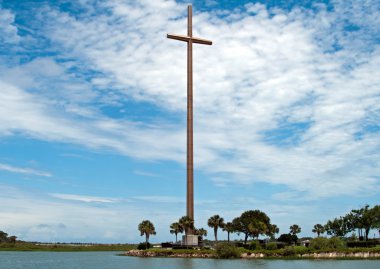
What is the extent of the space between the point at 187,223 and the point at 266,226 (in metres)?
41.0

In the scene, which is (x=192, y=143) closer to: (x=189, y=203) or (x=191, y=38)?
(x=189, y=203)

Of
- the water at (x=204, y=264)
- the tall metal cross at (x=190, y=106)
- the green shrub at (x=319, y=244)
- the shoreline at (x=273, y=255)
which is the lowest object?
the water at (x=204, y=264)

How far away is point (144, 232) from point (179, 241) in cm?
1243

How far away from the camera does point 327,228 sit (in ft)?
592

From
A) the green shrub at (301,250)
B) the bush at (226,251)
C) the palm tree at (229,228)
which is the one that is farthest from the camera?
the palm tree at (229,228)

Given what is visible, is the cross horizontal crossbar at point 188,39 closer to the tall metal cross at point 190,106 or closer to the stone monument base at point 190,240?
the tall metal cross at point 190,106

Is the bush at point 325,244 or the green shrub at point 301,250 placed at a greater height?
the bush at point 325,244

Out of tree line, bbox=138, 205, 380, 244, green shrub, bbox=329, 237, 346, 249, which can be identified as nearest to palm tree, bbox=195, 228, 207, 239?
tree line, bbox=138, 205, 380, 244

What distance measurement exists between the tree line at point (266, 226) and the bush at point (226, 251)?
890 inches

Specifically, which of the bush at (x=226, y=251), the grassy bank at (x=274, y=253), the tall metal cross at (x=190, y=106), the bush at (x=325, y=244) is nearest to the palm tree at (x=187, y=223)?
the tall metal cross at (x=190, y=106)

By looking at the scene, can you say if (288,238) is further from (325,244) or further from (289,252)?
(289,252)

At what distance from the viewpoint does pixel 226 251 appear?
360 feet

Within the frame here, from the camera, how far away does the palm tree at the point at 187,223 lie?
129625 mm

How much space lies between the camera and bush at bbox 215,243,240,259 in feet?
359
